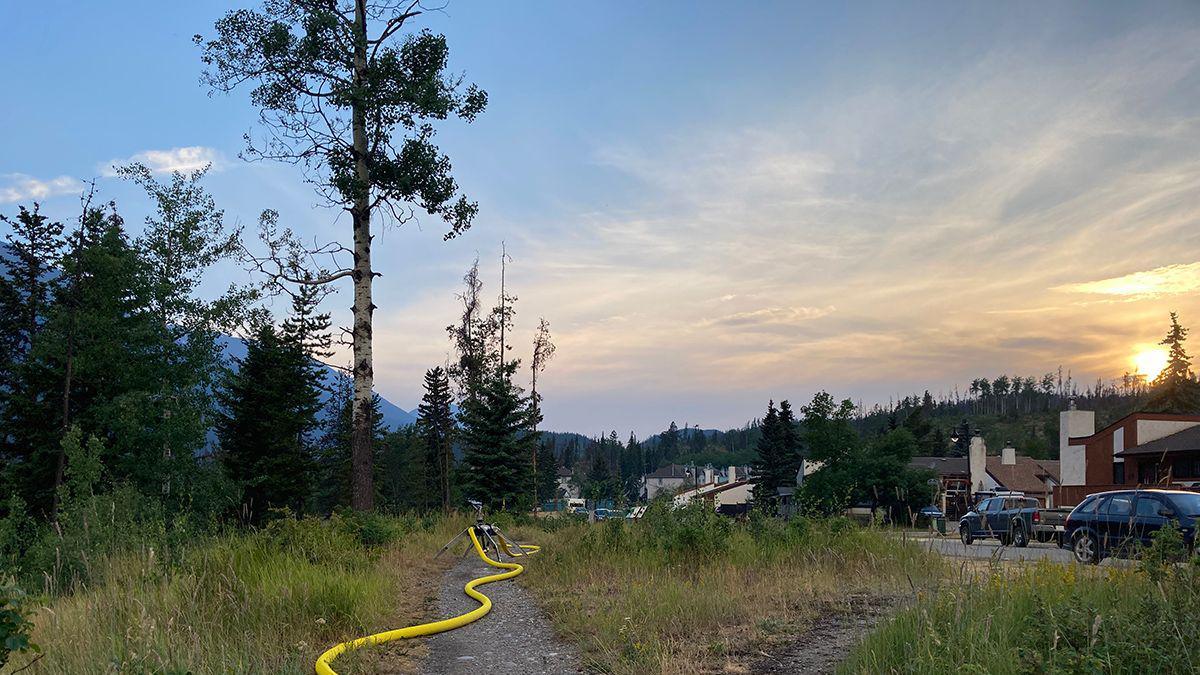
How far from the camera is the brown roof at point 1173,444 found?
34.8 meters

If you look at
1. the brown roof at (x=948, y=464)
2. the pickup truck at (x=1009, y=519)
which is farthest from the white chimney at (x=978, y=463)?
the pickup truck at (x=1009, y=519)

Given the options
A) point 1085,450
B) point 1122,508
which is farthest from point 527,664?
point 1085,450

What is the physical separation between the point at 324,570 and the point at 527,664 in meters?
2.80

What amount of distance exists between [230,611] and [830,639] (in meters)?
5.10

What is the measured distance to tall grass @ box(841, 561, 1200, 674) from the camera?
4.39m

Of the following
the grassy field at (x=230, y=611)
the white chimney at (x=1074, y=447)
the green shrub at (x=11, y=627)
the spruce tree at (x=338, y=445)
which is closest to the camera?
the green shrub at (x=11, y=627)

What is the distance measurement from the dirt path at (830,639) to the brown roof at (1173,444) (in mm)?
34245

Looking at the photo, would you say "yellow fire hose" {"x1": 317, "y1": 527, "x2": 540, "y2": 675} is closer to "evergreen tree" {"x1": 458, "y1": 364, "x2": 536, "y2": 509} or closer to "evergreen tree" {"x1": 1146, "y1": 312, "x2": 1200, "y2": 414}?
"evergreen tree" {"x1": 458, "y1": 364, "x2": 536, "y2": 509}

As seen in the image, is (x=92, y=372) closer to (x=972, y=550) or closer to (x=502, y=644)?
(x=502, y=644)

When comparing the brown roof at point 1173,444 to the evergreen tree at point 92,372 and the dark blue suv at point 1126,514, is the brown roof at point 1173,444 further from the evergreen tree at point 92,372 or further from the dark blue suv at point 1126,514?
the evergreen tree at point 92,372

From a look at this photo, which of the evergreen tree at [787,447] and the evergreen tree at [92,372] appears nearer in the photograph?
the evergreen tree at [92,372]

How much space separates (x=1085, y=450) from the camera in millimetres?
44688

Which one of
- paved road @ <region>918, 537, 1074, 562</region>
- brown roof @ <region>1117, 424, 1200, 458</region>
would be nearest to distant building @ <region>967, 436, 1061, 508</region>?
brown roof @ <region>1117, 424, 1200, 458</region>

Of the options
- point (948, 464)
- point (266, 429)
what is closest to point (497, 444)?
point (266, 429)
